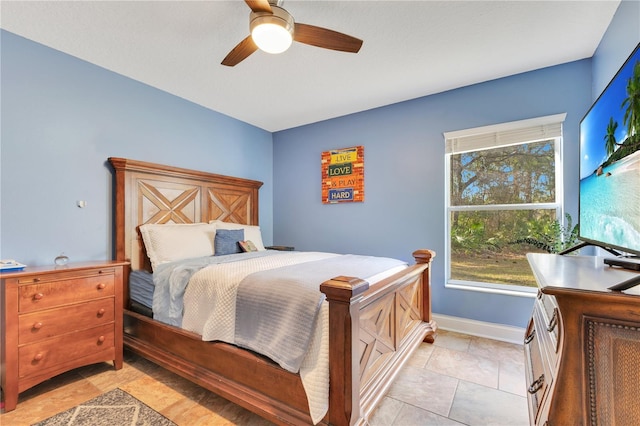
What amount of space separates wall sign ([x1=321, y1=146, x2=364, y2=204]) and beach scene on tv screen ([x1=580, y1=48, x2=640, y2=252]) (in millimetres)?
2357

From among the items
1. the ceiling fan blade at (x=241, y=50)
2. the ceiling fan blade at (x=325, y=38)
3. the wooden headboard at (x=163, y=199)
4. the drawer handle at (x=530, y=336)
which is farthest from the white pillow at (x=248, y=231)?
the drawer handle at (x=530, y=336)

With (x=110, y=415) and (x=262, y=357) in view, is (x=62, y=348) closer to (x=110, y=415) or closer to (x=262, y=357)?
→ (x=110, y=415)

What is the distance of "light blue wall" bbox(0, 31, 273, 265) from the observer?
7.09 ft

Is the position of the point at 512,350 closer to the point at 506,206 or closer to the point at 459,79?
the point at 506,206

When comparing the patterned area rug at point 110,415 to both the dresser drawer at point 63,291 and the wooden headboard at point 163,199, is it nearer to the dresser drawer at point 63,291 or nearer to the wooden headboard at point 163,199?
the dresser drawer at point 63,291

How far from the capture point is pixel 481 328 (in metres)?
2.88

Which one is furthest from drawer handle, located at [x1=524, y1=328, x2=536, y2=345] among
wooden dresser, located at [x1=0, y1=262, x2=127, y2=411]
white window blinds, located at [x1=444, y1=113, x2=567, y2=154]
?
wooden dresser, located at [x1=0, y1=262, x2=127, y2=411]

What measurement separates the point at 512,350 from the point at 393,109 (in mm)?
2823

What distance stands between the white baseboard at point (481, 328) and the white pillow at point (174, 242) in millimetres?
2650

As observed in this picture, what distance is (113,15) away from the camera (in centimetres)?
196

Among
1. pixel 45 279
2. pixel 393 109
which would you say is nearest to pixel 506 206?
pixel 393 109

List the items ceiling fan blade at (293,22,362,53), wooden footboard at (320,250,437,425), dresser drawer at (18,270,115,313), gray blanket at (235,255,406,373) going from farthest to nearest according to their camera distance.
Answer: dresser drawer at (18,270,115,313), ceiling fan blade at (293,22,362,53), gray blanket at (235,255,406,373), wooden footboard at (320,250,437,425)

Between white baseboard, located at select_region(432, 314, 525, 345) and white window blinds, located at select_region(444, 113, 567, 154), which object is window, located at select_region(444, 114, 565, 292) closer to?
white window blinds, located at select_region(444, 113, 567, 154)

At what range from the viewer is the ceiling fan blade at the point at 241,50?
1874 mm
